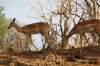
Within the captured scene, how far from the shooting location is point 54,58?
684 cm

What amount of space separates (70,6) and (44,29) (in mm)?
7534

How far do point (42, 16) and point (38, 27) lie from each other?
774 cm

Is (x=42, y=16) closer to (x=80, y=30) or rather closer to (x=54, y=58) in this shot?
(x=80, y=30)

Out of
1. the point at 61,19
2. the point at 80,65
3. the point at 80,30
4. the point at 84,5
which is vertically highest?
the point at 84,5

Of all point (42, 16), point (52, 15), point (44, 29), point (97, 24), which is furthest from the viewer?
point (42, 16)

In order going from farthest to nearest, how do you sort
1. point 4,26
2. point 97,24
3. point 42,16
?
point 4,26, point 42,16, point 97,24

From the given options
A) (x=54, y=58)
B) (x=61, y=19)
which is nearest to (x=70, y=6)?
(x=61, y=19)

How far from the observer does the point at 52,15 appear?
19.3 meters

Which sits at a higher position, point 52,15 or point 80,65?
point 52,15

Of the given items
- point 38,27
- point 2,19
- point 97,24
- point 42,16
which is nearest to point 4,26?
point 2,19

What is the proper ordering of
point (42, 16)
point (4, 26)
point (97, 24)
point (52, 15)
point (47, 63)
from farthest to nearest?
point (4, 26), point (42, 16), point (52, 15), point (97, 24), point (47, 63)

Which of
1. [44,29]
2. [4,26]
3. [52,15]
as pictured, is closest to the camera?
[44,29]

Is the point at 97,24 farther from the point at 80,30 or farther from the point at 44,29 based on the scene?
the point at 44,29

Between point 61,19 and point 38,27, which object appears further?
point 61,19
